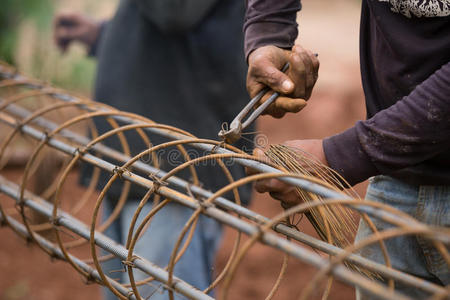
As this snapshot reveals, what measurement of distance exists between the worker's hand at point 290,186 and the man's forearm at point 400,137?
0.05 feet

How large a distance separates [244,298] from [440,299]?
6.10ft

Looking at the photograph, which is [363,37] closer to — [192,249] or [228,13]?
[228,13]

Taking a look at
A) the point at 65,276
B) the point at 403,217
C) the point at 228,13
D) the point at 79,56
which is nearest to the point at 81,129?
the point at 79,56

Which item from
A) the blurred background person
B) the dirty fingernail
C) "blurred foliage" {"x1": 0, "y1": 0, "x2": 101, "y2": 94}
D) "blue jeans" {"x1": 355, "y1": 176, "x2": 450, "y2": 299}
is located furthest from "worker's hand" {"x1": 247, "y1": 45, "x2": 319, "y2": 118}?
"blurred foliage" {"x1": 0, "y1": 0, "x2": 101, "y2": 94}

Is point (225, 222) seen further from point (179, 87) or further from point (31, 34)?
point (31, 34)

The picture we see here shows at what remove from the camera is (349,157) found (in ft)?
3.17

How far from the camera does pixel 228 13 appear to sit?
5.31 feet

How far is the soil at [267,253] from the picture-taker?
2.51 m

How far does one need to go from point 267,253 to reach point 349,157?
6.01ft

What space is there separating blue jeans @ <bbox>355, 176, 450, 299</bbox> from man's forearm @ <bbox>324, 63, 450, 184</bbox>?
94mm

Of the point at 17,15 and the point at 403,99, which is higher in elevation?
the point at 403,99

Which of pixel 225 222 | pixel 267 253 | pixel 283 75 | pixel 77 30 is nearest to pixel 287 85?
pixel 283 75

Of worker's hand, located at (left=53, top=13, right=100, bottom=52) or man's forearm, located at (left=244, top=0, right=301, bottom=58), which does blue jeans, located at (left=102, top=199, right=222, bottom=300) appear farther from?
worker's hand, located at (left=53, top=13, right=100, bottom=52)

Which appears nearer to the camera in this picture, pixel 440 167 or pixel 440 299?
pixel 440 299
